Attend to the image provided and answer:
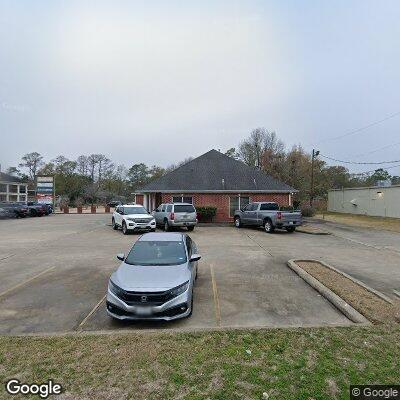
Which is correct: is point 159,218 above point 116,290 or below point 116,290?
above

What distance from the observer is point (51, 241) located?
16578 millimetres

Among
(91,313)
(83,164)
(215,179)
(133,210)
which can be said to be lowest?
(91,313)

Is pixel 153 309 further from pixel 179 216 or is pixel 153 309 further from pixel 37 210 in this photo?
pixel 37 210

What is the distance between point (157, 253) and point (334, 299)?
3.85m

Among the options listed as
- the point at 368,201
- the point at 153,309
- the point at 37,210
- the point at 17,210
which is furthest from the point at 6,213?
the point at 368,201

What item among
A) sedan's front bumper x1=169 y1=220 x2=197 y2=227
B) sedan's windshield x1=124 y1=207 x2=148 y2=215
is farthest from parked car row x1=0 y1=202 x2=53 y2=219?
sedan's front bumper x1=169 y1=220 x2=197 y2=227

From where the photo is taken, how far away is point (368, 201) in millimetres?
37906

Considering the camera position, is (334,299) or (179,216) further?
(179,216)

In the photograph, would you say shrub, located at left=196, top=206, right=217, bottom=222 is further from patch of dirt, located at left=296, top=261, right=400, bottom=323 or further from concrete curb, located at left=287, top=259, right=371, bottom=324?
patch of dirt, located at left=296, top=261, right=400, bottom=323

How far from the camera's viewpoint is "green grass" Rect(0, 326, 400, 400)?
3922mm

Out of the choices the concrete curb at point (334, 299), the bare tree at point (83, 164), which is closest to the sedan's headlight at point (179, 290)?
the concrete curb at point (334, 299)

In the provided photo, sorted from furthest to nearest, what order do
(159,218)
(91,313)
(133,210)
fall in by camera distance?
1. (159,218)
2. (133,210)
3. (91,313)

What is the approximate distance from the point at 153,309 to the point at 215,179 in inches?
886

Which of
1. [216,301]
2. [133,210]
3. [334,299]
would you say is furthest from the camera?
[133,210]
